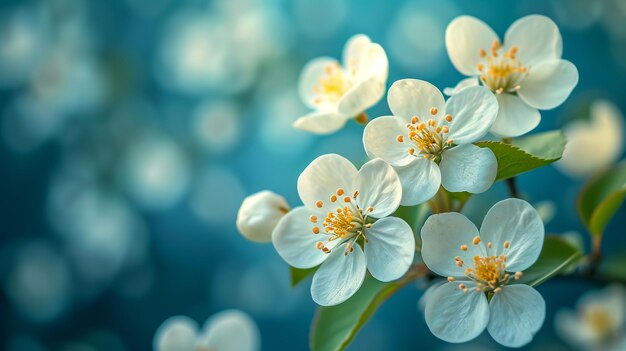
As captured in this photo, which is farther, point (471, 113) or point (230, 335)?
point (230, 335)

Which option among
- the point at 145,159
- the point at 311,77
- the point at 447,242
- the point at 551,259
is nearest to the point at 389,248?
the point at 447,242

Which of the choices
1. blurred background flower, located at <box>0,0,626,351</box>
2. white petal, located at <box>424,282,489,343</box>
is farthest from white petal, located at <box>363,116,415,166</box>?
blurred background flower, located at <box>0,0,626,351</box>

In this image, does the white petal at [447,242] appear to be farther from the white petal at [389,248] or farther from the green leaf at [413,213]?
the green leaf at [413,213]

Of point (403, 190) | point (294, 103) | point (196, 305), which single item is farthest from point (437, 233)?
point (196, 305)

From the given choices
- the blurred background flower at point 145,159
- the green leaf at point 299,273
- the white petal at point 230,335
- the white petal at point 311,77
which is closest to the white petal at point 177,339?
the white petal at point 230,335

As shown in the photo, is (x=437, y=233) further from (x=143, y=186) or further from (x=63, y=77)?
(x=63, y=77)

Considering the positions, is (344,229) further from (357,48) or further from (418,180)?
(357,48)
